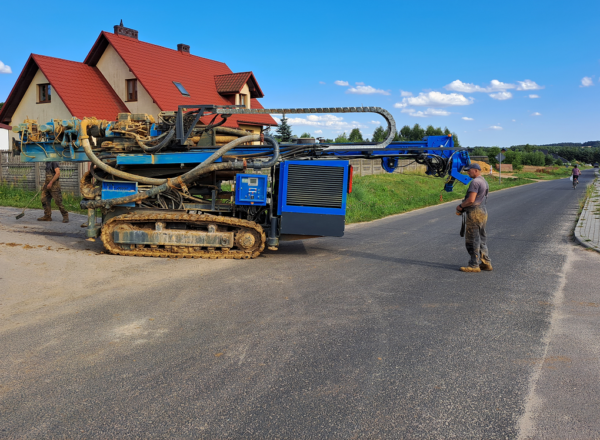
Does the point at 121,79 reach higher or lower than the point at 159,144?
higher

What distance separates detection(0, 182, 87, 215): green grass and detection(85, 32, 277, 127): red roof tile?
7.69m

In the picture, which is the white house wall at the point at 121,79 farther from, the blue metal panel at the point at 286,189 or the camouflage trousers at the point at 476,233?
the camouflage trousers at the point at 476,233

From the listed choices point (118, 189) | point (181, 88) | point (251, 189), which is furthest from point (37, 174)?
point (251, 189)

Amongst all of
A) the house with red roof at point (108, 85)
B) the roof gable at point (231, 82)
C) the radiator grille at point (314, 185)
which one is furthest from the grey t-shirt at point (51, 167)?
the roof gable at point (231, 82)

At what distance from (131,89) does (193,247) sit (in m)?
20.0

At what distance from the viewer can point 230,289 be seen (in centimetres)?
683

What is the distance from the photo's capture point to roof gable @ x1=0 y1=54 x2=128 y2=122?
81.6 ft

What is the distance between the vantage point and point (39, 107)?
26.5 m

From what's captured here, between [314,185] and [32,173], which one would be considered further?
[32,173]

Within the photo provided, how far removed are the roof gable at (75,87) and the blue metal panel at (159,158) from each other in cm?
1680

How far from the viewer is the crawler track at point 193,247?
912cm

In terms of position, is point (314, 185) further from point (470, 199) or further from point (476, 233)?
point (476, 233)

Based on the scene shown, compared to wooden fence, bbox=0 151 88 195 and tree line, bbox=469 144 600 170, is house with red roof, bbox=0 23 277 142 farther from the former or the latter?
tree line, bbox=469 144 600 170

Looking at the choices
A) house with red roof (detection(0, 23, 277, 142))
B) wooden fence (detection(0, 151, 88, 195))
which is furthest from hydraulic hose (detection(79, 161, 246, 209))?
house with red roof (detection(0, 23, 277, 142))
